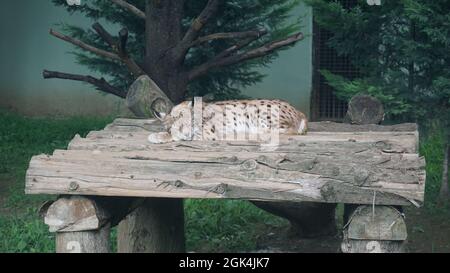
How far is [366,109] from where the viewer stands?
6.30 metres

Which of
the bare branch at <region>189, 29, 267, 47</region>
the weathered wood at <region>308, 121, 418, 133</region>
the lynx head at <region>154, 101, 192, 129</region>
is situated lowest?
the weathered wood at <region>308, 121, 418, 133</region>

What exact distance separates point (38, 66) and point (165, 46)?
413 centimetres

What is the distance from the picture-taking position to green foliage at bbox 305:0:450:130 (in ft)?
23.6

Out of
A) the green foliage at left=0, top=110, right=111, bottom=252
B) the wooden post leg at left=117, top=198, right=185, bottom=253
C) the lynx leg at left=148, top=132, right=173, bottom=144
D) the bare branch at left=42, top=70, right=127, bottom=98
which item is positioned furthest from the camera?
the bare branch at left=42, top=70, right=127, bottom=98

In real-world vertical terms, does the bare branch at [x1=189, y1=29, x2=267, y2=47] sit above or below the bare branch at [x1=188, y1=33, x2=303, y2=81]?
above

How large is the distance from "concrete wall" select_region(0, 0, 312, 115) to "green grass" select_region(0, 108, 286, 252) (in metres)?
1.08

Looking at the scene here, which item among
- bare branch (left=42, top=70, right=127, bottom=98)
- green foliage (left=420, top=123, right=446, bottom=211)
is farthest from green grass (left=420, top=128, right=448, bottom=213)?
bare branch (left=42, top=70, right=127, bottom=98)

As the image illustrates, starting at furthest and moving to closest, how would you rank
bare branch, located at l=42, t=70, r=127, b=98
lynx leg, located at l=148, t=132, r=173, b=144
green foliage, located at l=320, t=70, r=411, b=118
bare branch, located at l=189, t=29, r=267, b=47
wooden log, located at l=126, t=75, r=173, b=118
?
green foliage, located at l=320, t=70, r=411, b=118
bare branch, located at l=42, t=70, r=127, b=98
bare branch, located at l=189, t=29, r=267, b=47
wooden log, located at l=126, t=75, r=173, b=118
lynx leg, located at l=148, t=132, r=173, b=144

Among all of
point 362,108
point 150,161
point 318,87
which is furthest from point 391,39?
point 150,161

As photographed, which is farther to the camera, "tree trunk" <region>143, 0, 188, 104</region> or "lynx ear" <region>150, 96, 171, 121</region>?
"tree trunk" <region>143, 0, 188, 104</region>

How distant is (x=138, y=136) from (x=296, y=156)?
126cm

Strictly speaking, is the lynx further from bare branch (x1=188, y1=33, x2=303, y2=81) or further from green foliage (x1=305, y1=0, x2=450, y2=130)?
green foliage (x1=305, y1=0, x2=450, y2=130)

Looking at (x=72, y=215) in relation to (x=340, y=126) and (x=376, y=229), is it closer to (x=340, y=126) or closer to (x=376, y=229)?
(x=376, y=229)

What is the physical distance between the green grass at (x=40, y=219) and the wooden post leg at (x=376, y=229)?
2.75 metres
